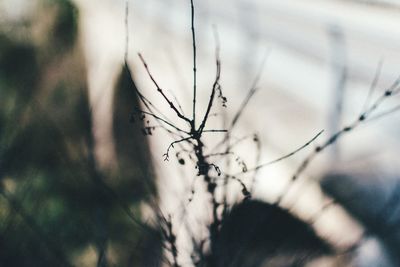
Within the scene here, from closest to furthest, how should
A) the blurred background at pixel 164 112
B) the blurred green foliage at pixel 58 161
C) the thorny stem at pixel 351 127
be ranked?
the thorny stem at pixel 351 127, the blurred background at pixel 164 112, the blurred green foliage at pixel 58 161

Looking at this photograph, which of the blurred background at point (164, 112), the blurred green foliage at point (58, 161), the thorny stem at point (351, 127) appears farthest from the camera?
the blurred green foliage at point (58, 161)

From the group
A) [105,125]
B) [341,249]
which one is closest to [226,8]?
[105,125]

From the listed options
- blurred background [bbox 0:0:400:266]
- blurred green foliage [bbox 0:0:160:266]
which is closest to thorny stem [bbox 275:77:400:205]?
blurred background [bbox 0:0:400:266]

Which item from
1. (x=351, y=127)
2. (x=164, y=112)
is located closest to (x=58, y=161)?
(x=164, y=112)

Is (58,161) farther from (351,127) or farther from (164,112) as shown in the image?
(351,127)

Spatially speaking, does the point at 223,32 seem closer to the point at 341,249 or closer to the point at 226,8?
the point at 226,8

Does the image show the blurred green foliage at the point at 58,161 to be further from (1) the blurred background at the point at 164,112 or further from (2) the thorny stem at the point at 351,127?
(2) the thorny stem at the point at 351,127

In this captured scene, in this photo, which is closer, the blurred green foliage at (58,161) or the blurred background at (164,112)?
the blurred background at (164,112)

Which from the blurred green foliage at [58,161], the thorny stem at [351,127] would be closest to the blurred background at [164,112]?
the blurred green foliage at [58,161]
